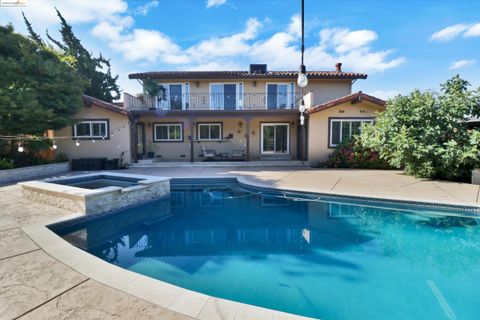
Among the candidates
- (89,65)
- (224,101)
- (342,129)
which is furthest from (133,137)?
(342,129)

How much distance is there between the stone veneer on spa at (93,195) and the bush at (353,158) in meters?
9.44

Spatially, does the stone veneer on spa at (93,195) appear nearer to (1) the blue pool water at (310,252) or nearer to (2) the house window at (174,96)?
(1) the blue pool water at (310,252)

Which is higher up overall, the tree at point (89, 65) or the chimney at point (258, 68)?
the tree at point (89, 65)

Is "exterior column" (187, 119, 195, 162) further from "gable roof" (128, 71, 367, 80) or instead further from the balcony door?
"gable roof" (128, 71, 367, 80)

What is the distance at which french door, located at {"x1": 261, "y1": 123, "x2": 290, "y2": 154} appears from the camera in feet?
55.0

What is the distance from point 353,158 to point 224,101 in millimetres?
8513

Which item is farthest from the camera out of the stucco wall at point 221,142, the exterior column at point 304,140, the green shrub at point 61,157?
the stucco wall at point 221,142

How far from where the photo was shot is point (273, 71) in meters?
16.4

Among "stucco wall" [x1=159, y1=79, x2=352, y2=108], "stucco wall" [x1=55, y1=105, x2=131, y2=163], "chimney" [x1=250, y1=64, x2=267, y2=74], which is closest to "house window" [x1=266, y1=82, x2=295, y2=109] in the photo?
"stucco wall" [x1=159, y1=79, x2=352, y2=108]

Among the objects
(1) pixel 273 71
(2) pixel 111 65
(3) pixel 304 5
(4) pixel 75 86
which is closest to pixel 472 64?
(1) pixel 273 71

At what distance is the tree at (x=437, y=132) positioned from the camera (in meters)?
9.25

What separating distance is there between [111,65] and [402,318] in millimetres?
25221

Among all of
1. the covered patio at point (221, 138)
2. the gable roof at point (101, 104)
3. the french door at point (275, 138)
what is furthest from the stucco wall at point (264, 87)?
the gable roof at point (101, 104)

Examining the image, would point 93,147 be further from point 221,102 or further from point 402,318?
point 402,318
